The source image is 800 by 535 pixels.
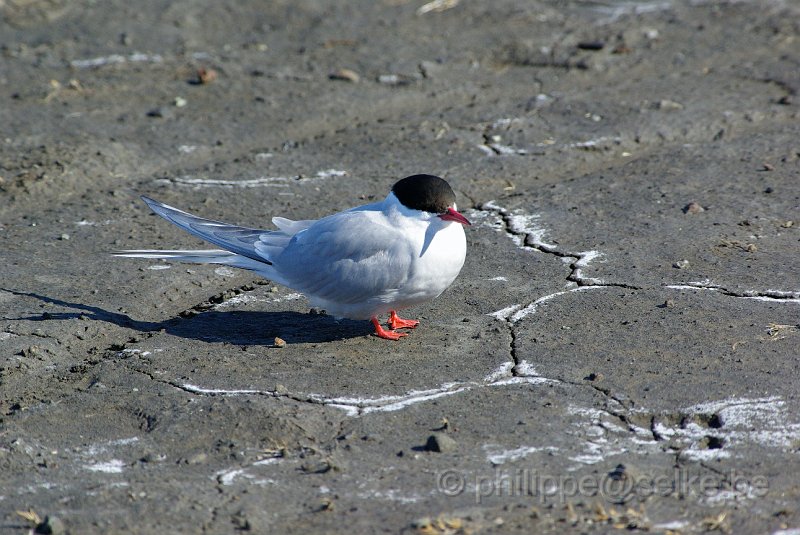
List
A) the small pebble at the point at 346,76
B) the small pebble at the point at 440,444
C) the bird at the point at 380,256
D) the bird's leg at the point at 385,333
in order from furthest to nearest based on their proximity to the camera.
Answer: the small pebble at the point at 346,76 → the bird's leg at the point at 385,333 → the bird at the point at 380,256 → the small pebble at the point at 440,444

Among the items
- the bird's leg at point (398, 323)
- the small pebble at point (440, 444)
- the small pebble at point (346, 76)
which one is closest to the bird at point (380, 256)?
the bird's leg at point (398, 323)

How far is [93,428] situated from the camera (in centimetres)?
370

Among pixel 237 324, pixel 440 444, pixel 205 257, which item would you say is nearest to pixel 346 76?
pixel 205 257

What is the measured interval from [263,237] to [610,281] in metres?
1.59

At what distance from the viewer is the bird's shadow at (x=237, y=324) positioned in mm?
4410

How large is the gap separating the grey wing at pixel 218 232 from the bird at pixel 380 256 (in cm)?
8

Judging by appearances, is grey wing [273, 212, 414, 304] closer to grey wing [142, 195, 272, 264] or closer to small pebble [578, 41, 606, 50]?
grey wing [142, 195, 272, 264]

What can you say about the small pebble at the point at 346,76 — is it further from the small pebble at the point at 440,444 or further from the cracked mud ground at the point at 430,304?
the small pebble at the point at 440,444

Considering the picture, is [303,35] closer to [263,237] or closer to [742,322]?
[263,237]

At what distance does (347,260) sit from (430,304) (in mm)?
618

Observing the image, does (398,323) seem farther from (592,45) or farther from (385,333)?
(592,45)

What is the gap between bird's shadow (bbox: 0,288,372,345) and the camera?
441cm

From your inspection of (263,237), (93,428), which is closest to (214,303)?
(263,237)

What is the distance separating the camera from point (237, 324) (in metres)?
4.53
